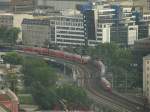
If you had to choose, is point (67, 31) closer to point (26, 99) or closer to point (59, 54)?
point (59, 54)

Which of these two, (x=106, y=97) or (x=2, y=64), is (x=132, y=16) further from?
(x=106, y=97)

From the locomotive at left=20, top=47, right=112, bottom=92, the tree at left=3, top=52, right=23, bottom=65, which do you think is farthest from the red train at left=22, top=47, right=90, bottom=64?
the tree at left=3, top=52, right=23, bottom=65

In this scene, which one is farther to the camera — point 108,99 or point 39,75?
point 39,75

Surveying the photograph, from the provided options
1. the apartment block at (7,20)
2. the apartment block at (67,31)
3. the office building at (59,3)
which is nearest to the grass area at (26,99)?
the apartment block at (67,31)

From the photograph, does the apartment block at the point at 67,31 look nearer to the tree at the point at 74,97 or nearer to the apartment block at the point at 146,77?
the apartment block at the point at 146,77

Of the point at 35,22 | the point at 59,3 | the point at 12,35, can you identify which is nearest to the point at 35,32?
the point at 35,22

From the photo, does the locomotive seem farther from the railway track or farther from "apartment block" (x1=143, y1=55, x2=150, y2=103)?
"apartment block" (x1=143, y1=55, x2=150, y2=103)

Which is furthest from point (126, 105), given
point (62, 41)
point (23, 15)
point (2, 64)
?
point (23, 15)
